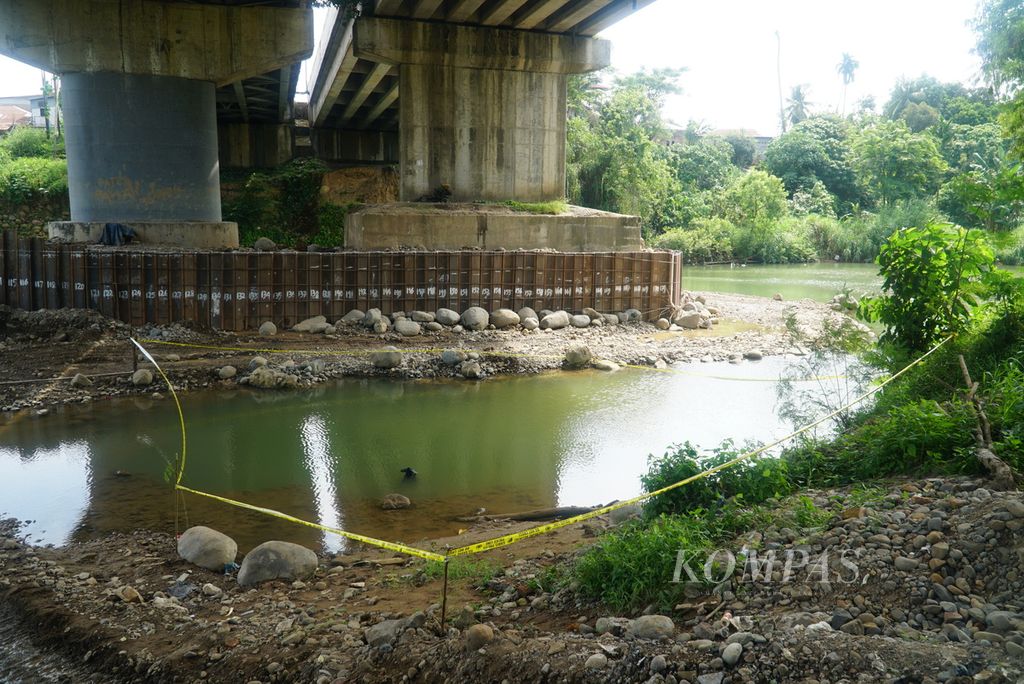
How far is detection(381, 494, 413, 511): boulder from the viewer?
8930 mm

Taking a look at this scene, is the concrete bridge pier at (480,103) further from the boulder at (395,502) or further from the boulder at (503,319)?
the boulder at (395,502)

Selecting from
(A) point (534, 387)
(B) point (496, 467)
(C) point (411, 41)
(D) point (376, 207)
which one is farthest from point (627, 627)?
(C) point (411, 41)

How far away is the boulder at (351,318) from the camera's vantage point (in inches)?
729

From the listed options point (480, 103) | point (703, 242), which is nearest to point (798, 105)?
point (703, 242)

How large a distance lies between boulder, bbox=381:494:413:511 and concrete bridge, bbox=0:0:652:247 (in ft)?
47.7

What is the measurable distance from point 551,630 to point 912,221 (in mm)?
47768

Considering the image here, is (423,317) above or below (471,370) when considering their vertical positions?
above

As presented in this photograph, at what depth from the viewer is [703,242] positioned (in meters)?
47.9

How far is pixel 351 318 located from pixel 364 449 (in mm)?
7696

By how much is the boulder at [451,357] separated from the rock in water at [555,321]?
3.96m

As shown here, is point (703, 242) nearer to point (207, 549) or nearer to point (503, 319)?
point (503, 319)

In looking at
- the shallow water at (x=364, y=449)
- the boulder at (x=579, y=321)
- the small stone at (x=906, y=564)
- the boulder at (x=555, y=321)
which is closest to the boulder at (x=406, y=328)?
the shallow water at (x=364, y=449)

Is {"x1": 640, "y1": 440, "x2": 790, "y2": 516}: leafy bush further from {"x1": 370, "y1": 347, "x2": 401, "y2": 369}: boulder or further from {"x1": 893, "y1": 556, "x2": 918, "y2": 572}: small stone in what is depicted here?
{"x1": 370, "y1": 347, "x2": 401, "y2": 369}: boulder

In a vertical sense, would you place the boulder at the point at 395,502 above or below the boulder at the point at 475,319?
below
